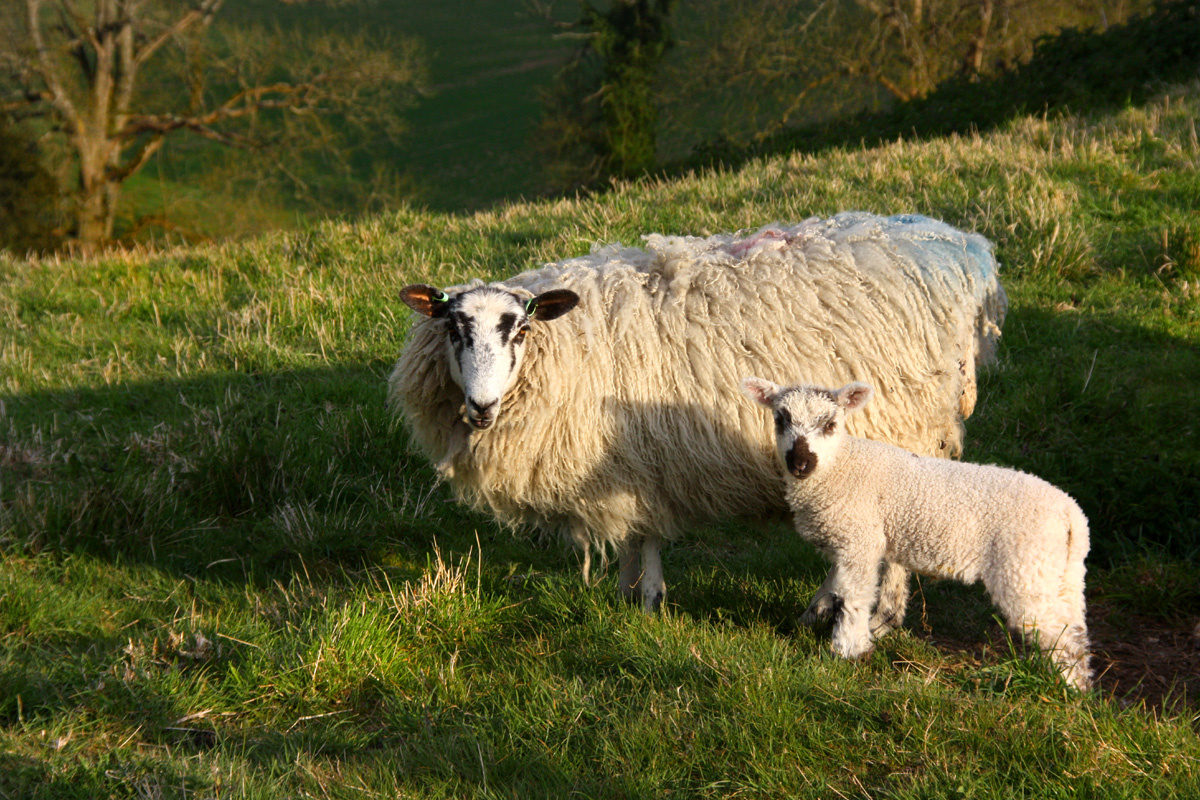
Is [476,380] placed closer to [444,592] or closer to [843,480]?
[444,592]

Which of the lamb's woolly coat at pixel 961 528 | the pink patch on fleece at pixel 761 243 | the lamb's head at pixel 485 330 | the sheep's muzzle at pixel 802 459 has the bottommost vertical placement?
the lamb's woolly coat at pixel 961 528

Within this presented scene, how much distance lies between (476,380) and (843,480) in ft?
5.18

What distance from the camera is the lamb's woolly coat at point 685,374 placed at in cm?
429

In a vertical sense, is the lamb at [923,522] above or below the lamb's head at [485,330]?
below

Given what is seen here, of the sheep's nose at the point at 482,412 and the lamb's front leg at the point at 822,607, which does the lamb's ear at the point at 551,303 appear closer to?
the sheep's nose at the point at 482,412

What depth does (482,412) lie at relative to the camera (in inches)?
153

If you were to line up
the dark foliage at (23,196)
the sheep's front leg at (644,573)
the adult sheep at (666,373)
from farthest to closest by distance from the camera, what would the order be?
1. the dark foliage at (23,196)
2. the sheep's front leg at (644,573)
3. the adult sheep at (666,373)

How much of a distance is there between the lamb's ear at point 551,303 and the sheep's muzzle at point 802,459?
1.28 m

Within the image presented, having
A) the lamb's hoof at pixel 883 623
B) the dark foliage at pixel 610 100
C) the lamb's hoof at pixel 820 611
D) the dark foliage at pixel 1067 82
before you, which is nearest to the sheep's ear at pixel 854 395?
the lamb's hoof at pixel 820 611

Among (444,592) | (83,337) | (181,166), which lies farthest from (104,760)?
(181,166)

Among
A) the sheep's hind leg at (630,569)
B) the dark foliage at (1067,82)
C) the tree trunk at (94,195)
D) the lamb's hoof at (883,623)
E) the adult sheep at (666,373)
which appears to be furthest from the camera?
the tree trunk at (94,195)

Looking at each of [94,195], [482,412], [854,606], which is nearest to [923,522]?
[854,606]

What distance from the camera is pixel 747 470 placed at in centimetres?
427

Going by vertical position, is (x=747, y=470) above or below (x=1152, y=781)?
above
